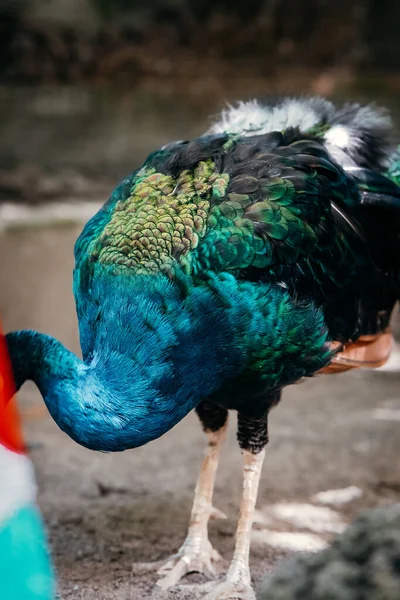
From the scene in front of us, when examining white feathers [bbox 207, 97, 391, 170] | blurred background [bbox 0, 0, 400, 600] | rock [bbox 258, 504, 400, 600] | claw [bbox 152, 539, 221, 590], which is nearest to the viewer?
rock [bbox 258, 504, 400, 600]

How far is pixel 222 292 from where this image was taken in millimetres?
2891

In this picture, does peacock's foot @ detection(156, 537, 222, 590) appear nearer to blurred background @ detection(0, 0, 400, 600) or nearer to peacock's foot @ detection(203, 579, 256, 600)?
peacock's foot @ detection(203, 579, 256, 600)

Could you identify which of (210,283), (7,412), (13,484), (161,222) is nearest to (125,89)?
(161,222)

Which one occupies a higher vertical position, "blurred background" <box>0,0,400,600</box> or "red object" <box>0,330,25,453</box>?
"blurred background" <box>0,0,400,600</box>

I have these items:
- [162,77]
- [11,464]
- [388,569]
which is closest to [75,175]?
[162,77]

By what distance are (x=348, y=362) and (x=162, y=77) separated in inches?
154

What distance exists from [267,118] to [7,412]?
189cm

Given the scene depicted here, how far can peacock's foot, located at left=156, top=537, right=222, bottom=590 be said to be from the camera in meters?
3.47

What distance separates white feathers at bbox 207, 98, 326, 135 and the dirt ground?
187cm

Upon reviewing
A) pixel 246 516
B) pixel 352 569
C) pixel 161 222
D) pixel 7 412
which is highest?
pixel 161 222

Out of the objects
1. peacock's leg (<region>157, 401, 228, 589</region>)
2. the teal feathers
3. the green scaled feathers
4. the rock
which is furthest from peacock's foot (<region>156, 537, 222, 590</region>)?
the rock

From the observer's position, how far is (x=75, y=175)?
266 inches

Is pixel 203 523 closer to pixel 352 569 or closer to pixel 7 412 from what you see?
pixel 7 412

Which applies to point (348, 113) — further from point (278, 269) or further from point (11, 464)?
point (11, 464)
